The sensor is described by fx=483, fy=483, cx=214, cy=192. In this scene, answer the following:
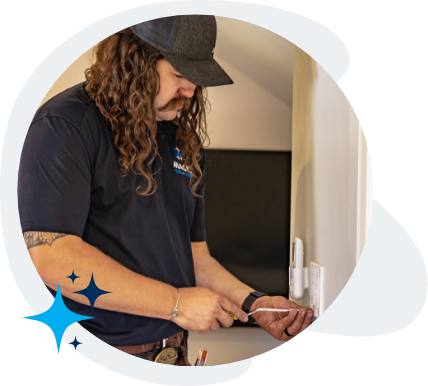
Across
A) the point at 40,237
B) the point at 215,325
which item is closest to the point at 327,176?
the point at 215,325

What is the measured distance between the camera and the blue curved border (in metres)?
0.96

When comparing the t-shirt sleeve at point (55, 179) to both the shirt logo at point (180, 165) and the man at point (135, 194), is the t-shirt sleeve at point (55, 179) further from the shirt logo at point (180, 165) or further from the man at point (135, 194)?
the shirt logo at point (180, 165)

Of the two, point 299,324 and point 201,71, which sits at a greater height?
point 201,71

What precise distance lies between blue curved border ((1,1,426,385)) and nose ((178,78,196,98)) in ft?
0.45

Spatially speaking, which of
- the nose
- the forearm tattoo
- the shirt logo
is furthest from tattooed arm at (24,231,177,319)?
the nose

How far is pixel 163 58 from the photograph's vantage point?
3.06ft

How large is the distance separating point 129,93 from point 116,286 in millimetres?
376

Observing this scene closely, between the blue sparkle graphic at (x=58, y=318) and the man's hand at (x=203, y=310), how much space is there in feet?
0.62

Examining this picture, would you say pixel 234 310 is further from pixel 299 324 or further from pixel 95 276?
pixel 95 276

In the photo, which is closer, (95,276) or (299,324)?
(95,276)

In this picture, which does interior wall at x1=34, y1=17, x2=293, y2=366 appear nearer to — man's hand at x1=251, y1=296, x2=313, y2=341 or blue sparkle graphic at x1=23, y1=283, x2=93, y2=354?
man's hand at x1=251, y1=296, x2=313, y2=341

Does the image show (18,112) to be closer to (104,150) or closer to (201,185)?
(104,150)

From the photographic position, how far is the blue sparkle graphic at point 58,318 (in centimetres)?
94

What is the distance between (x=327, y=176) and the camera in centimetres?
104
